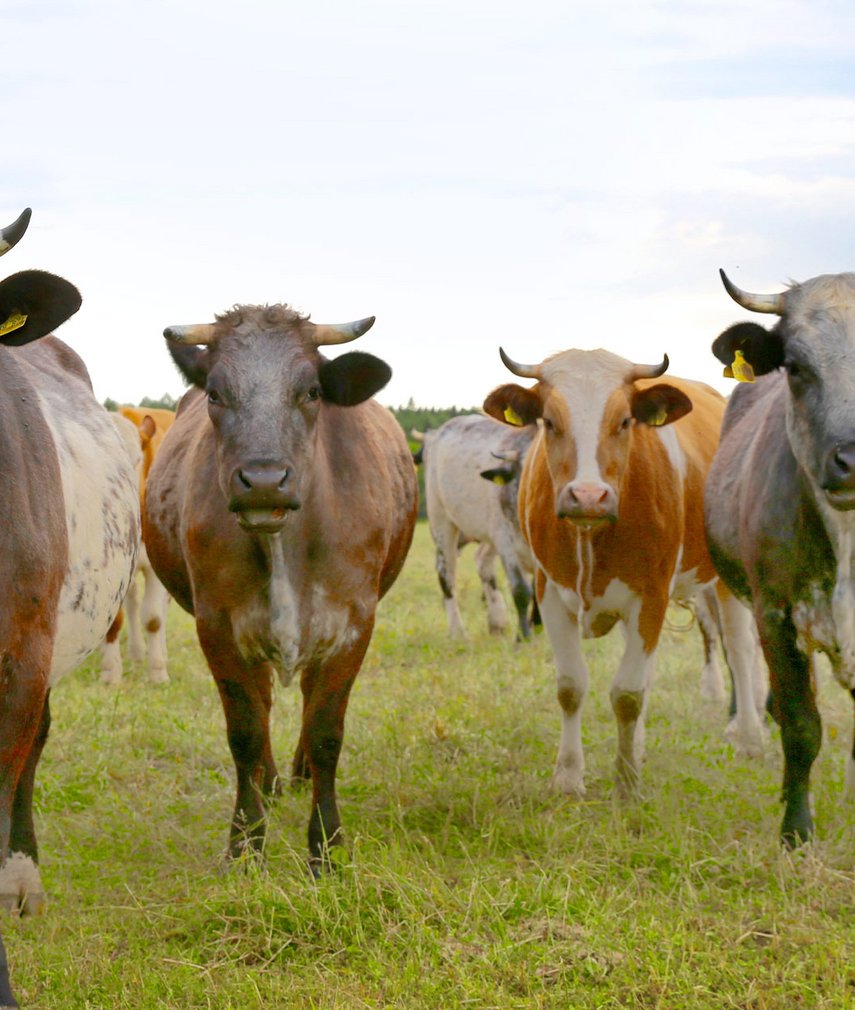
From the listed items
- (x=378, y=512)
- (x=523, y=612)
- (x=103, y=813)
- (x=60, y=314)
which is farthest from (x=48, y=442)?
(x=523, y=612)

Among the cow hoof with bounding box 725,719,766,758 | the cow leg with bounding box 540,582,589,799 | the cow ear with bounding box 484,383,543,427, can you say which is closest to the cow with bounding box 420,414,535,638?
the cow hoof with bounding box 725,719,766,758

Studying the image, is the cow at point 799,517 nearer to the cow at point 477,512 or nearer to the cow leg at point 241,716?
the cow leg at point 241,716

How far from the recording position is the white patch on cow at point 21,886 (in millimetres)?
5121

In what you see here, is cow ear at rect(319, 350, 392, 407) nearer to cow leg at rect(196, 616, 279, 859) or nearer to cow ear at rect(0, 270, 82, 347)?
cow leg at rect(196, 616, 279, 859)

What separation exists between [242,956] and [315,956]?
0.24m

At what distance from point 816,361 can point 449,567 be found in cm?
861

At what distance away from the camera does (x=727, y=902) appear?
15.4 ft

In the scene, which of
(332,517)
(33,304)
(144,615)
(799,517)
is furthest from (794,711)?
(144,615)

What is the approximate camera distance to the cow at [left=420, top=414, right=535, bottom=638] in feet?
39.8

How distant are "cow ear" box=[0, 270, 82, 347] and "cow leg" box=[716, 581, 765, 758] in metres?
4.70

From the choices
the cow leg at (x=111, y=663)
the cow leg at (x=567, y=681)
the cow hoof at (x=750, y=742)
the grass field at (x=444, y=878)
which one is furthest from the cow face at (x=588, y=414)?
the cow leg at (x=111, y=663)

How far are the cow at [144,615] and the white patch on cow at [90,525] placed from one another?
3297 mm

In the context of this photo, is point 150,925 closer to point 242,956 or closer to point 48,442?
point 242,956

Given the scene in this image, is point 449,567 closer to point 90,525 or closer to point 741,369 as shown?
point 741,369
